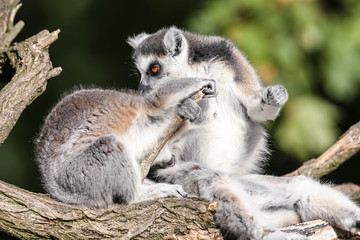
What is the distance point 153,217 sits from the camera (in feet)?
10.8

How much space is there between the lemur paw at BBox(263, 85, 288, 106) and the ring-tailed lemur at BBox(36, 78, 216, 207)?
0.52 metres

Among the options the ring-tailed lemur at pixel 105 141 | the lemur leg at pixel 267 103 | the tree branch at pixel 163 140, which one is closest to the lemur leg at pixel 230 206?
the ring-tailed lemur at pixel 105 141

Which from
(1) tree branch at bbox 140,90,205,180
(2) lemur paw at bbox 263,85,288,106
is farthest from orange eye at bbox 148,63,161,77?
(2) lemur paw at bbox 263,85,288,106

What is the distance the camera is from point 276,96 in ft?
13.5

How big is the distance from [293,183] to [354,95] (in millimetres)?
3189

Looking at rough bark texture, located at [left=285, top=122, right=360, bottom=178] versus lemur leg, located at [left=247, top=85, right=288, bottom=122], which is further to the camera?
rough bark texture, located at [left=285, top=122, right=360, bottom=178]

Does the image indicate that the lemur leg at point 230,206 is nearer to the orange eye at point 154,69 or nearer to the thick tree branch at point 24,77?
the orange eye at point 154,69

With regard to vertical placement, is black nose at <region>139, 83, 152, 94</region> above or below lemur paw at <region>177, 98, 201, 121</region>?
above

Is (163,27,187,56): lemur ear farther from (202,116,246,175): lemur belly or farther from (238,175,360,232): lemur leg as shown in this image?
(238,175,360,232): lemur leg

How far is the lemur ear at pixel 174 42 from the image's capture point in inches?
173

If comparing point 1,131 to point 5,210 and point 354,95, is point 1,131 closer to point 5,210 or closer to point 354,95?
point 5,210

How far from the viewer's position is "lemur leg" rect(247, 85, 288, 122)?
412 centimetres

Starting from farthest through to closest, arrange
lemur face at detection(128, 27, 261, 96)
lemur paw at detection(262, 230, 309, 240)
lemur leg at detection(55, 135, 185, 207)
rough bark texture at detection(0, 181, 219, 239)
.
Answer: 1. lemur face at detection(128, 27, 261, 96)
2. lemur leg at detection(55, 135, 185, 207)
3. lemur paw at detection(262, 230, 309, 240)
4. rough bark texture at detection(0, 181, 219, 239)

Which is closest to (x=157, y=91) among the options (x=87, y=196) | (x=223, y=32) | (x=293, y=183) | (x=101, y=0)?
(x=87, y=196)
